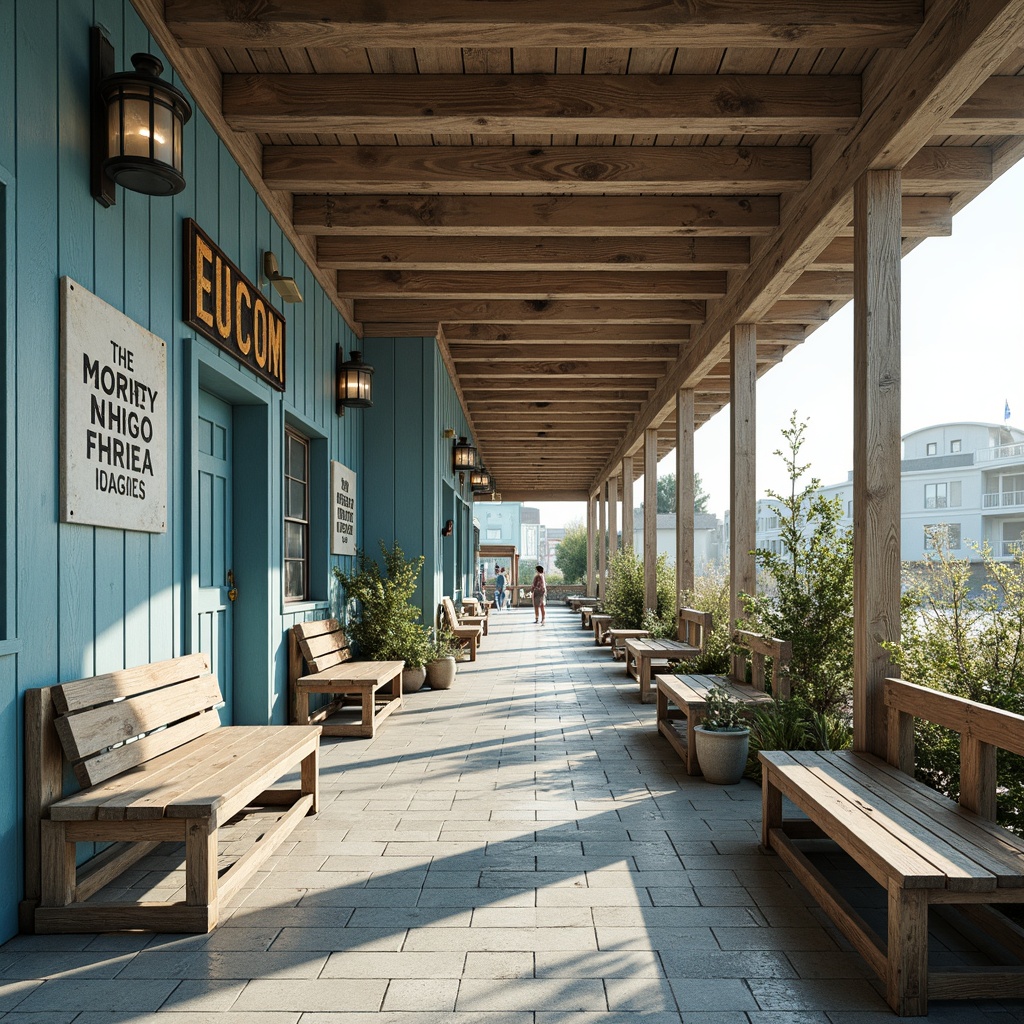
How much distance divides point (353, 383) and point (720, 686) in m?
3.82

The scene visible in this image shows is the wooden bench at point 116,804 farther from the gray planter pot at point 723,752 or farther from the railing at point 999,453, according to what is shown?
the railing at point 999,453

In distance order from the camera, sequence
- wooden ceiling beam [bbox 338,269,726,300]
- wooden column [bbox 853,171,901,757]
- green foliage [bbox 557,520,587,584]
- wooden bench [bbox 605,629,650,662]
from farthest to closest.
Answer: green foliage [bbox 557,520,587,584], wooden bench [bbox 605,629,650,662], wooden ceiling beam [bbox 338,269,726,300], wooden column [bbox 853,171,901,757]

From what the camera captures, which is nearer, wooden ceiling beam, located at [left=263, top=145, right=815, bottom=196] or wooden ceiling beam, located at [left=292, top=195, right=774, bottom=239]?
wooden ceiling beam, located at [left=263, top=145, right=815, bottom=196]

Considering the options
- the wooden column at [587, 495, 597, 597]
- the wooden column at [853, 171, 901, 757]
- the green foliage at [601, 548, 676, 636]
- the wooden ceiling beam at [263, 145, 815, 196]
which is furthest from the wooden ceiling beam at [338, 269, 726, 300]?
the wooden column at [587, 495, 597, 597]

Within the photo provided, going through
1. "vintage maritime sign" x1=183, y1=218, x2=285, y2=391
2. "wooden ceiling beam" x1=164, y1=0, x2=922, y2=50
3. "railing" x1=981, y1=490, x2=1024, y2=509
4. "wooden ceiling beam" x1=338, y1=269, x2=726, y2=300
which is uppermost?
"wooden ceiling beam" x1=164, y1=0, x2=922, y2=50

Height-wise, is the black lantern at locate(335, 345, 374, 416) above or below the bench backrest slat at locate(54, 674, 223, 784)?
above

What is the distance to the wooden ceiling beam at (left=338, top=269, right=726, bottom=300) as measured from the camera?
701 cm

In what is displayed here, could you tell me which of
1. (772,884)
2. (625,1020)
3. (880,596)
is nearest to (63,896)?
(625,1020)

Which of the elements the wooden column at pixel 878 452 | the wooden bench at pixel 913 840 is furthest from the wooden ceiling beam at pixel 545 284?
the wooden bench at pixel 913 840

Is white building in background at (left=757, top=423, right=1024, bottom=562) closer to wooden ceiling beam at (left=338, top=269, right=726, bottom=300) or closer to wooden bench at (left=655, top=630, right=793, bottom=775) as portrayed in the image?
wooden ceiling beam at (left=338, top=269, right=726, bottom=300)

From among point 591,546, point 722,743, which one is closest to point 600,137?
point 722,743

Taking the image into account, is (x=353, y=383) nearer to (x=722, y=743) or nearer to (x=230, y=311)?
(x=230, y=311)

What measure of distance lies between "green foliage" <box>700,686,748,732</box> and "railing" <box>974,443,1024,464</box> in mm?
22473

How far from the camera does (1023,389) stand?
3232 millimetres
